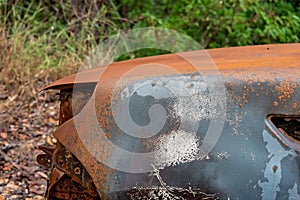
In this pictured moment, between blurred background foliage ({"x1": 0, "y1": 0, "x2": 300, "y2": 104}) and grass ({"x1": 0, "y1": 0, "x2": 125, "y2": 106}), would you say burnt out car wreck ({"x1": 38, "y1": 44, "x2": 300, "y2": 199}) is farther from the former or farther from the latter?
blurred background foliage ({"x1": 0, "y1": 0, "x2": 300, "y2": 104})

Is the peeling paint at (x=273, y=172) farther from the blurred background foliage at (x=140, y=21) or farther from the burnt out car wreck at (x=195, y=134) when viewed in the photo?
the blurred background foliage at (x=140, y=21)

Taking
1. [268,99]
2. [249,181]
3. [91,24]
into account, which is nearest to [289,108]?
[268,99]

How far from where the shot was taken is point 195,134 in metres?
1.44

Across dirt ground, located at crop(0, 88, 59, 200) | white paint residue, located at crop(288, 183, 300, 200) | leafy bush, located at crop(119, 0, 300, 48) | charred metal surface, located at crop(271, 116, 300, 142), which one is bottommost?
dirt ground, located at crop(0, 88, 59, 200)

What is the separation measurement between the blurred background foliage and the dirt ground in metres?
0.84

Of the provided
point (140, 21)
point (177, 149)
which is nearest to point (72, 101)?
point (177, 149)

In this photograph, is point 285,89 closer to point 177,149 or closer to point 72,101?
point 177,149

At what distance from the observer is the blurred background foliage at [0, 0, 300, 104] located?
20.7 ft

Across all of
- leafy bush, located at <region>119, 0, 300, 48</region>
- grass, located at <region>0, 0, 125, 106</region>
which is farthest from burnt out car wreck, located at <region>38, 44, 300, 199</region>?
leafy bush, located at <region>119, 0, 300, 48</region>

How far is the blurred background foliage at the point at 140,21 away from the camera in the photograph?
6301 mm

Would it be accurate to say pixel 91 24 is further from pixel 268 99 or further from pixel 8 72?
pixel 268 99

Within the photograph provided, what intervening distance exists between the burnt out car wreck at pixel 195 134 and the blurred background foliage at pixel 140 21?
434cm

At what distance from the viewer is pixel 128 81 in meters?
1.57

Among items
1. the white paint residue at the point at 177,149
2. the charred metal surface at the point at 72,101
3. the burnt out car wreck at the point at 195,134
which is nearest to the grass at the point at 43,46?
the charred metal surface at the point at 72,101
